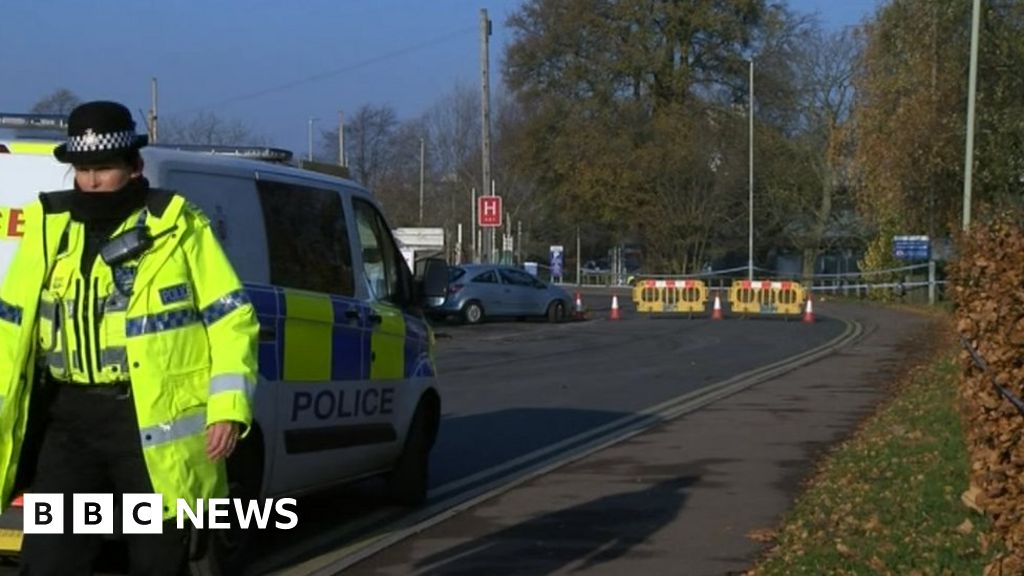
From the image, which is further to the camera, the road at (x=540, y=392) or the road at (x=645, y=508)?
the road at (x=540, y=392)

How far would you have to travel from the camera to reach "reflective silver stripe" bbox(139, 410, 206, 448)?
465 centimetres

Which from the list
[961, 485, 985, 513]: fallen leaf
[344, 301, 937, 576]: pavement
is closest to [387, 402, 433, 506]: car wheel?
[344, 301, 937, 576]: pavement

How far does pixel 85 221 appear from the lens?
4848 millimetres

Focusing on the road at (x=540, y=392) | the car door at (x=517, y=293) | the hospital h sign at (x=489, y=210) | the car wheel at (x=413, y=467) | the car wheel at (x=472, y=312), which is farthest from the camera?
the hospital h sign at (x=489, y=210)

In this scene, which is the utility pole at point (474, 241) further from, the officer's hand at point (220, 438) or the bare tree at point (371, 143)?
the officer's hand at point (220, 438)

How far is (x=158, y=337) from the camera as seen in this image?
4734mm

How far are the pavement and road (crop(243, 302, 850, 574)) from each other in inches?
17.3

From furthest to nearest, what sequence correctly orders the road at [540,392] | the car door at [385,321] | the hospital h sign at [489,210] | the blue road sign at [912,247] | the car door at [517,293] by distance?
the blue road sign at [912,247]
the hospital h sign at [489,210]
the car door at [517,293]
the road at [540,392]
the car door at [385,321]

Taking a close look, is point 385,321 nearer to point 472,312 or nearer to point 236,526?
point 236,526

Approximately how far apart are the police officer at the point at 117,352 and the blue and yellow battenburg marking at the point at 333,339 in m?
3.18

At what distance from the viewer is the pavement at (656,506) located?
8.79 meters

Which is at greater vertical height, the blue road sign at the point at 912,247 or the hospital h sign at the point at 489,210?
the hospital h sign at the point at 489,210

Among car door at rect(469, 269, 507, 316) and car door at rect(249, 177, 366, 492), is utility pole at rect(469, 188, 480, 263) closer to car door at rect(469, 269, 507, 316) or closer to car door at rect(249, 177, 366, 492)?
car door at rect(469, 269, 507, 316)

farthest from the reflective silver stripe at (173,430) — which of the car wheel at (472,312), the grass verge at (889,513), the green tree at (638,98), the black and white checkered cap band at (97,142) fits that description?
the green tree at (638,98)
